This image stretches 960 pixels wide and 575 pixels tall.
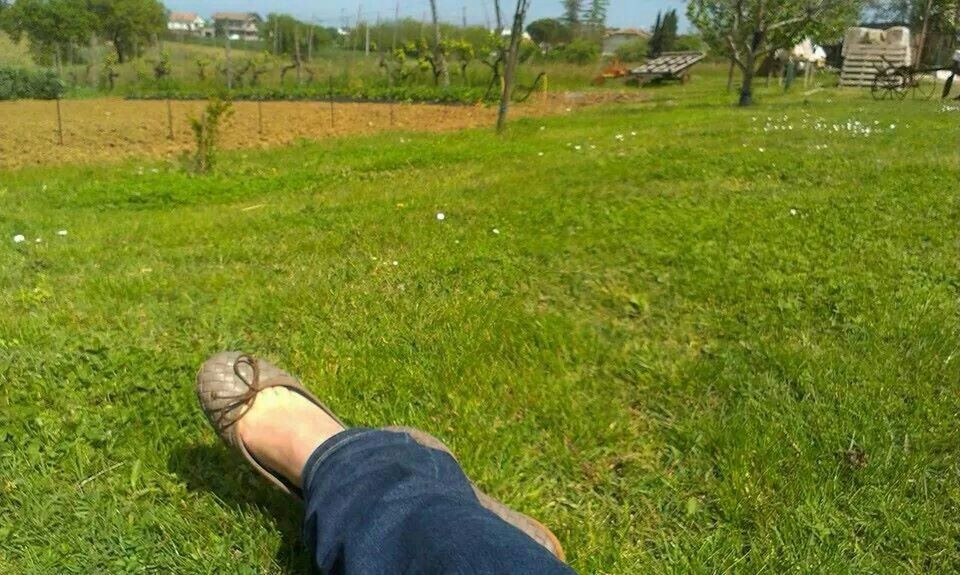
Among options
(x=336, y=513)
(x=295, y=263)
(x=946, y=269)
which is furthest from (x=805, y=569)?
(x=295, y=263)

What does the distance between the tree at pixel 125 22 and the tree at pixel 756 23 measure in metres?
29.8

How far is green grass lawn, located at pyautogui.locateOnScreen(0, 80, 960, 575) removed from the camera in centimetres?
174

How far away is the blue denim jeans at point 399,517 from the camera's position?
1.19 m

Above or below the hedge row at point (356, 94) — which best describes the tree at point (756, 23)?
above

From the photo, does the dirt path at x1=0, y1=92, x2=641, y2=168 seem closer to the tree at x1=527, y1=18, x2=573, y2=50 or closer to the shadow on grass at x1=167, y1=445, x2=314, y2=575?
A: the shadow on grass at x1=167, y1=445, x2=314, y2=575

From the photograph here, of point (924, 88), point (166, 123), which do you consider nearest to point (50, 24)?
point (166, 123)

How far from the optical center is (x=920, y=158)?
5555 mm

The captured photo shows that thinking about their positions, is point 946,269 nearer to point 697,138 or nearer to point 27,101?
point 697,138

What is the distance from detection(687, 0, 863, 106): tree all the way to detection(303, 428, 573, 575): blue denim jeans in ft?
47.7

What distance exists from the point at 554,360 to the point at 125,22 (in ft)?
134

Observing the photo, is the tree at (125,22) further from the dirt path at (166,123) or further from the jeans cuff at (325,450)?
the jeans cuff at (325,450)

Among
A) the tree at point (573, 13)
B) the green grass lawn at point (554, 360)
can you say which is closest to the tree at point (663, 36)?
the tree at point (573, 13)

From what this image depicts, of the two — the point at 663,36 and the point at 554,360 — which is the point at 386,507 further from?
the point at 663,36

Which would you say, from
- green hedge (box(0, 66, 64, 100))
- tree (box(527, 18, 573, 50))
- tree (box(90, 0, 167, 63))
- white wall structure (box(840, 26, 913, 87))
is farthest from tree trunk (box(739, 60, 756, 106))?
tree (box(527, 18, 573, 50))
